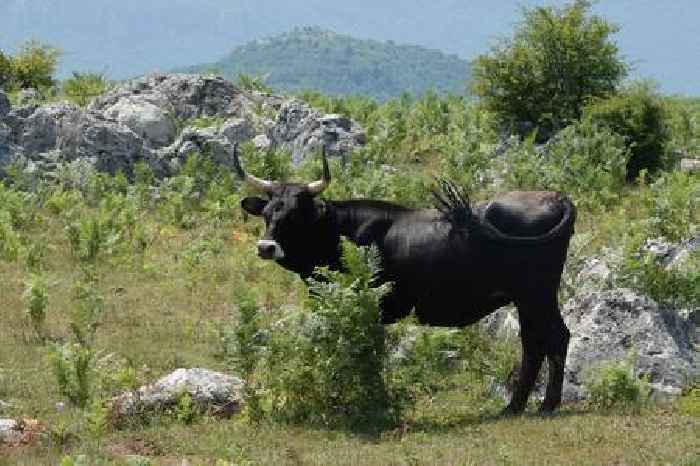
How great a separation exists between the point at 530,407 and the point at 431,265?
1.92 m

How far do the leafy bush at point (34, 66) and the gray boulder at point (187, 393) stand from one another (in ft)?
88.7

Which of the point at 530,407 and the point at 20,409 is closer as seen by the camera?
the point at 20,409

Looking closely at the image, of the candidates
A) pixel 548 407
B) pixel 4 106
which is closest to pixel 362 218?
pixel 548 407

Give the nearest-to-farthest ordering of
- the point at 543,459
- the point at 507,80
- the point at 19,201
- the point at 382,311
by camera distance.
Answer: the point at 543,459 < the point at 382,311 < the point at 19,201 < the point at 507,80

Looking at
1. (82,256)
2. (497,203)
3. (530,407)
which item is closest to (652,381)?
(530,407)

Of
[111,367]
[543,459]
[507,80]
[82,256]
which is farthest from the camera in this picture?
[507,80]

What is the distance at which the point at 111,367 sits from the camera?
13094 mm

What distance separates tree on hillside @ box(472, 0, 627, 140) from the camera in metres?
31.0

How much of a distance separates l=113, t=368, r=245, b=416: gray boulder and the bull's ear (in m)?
2.05

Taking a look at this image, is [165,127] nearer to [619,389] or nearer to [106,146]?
[106,146]

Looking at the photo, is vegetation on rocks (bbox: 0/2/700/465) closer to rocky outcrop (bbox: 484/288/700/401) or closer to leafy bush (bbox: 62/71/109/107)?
rocky outcrop (bbox: 484/288/700/401)

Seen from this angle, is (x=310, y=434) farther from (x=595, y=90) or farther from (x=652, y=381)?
(x=595, y=90)

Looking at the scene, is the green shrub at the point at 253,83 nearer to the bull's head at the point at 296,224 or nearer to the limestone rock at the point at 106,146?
the limestone rock at the point at 106,146

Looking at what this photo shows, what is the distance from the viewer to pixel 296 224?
39.1 feet
